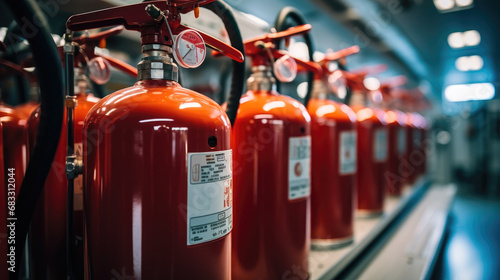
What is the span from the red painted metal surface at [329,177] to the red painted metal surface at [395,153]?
24.9 inches

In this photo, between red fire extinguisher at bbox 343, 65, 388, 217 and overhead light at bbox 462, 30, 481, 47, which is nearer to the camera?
red fire extinguisher at bbox 343, 65, 388, 217

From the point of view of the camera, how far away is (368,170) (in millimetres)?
1126

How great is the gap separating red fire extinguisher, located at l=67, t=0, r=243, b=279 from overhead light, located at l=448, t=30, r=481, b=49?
2.31m

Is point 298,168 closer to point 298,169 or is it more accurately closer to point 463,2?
point 298,169

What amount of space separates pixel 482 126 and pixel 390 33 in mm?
2489

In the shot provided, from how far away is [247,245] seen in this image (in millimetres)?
595

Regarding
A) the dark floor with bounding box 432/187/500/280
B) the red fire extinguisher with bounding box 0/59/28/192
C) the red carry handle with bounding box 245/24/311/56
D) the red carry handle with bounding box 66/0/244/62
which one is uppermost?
the red carry handle with bounding box 245/24/311/56


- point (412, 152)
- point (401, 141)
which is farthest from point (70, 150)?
point (412, 152)

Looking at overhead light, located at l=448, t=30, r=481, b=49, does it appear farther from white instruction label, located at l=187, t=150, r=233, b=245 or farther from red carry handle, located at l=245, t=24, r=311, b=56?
white instruction label, located at l=187, t=150, r=233, b=245

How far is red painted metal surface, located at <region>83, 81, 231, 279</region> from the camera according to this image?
0.38 meters

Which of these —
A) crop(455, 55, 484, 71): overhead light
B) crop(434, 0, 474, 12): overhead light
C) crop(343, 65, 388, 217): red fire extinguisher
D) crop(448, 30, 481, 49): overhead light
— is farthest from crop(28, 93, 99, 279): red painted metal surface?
crop(455, 55, 484, 71): overhead light

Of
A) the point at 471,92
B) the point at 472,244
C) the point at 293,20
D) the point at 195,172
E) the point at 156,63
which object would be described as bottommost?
the point at 472,244

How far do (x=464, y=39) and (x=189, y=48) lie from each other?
264 cm

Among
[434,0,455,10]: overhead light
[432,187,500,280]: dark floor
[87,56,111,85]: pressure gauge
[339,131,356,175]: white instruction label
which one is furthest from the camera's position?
[432,187,500,280]: dark floor
